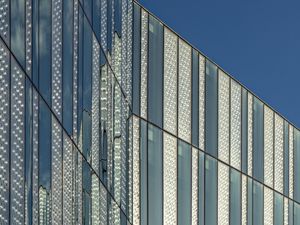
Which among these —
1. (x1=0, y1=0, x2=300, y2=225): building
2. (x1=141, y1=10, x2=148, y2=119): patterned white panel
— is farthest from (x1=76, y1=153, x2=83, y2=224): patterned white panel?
(x1=141, y1=10, x2=148, y2=119): patterned white panel

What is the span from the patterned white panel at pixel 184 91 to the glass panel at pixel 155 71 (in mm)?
1156

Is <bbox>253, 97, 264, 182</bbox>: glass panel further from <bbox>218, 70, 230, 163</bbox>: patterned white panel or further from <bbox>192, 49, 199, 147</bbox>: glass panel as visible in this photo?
<bbox>192, 49, 199, 147</bbox>: glass panel

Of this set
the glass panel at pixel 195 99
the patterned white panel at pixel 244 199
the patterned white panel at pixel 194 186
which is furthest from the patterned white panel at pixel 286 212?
the glass panel at pixel 195 99

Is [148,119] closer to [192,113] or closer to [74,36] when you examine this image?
[192,113]

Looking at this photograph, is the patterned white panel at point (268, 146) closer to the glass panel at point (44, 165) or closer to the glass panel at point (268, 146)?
the glass panel at point (268, 146)

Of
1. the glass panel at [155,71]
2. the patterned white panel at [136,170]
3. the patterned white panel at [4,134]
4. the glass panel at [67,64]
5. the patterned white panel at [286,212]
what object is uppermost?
the glass panel at [155,71]

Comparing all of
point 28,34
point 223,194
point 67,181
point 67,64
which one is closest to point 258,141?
point 223,194

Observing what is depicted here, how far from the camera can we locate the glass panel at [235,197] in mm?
38281

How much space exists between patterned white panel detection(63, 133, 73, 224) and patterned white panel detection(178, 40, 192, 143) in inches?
Result: 576

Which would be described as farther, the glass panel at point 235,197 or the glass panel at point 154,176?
the glass panel at point 235,197

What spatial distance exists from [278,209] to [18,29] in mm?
25621

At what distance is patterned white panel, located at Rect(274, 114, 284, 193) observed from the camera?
41344mm

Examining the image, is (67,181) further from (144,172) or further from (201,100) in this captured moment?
(201,100)

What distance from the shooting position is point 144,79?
3391cm
